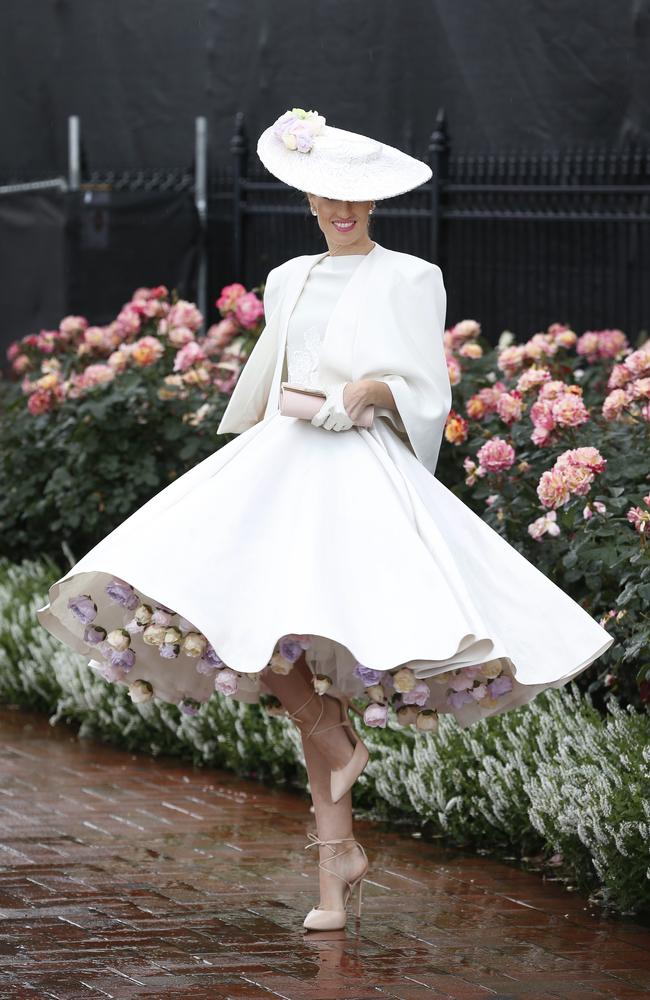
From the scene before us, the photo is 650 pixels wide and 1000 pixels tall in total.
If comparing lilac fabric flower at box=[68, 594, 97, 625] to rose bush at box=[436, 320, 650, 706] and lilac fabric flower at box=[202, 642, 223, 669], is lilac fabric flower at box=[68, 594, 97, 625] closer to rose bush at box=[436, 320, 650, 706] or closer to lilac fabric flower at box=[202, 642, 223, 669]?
lilac fabric flower at box=[202, 642, 223, 669]

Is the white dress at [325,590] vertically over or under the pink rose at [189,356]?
under

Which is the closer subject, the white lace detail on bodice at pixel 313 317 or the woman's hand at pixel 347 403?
the woman's hand at pixel 347 403

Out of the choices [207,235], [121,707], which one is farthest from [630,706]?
[207,235]

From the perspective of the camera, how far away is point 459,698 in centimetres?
424

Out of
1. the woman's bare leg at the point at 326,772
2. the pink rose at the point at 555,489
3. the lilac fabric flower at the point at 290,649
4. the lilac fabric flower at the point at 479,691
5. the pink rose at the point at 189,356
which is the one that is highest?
the pink rose at the point at 189,356

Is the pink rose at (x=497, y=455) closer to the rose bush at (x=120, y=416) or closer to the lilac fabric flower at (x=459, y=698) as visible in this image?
the lilac fabric flower at (x=459, y=698)

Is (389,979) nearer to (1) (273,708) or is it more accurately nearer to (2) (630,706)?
(1) (273,708)

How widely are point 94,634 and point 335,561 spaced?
0.65 meters

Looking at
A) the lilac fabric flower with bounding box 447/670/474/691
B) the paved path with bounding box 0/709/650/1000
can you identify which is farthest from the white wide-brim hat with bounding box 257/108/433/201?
the paved path with bounding box 0/709/650/1000

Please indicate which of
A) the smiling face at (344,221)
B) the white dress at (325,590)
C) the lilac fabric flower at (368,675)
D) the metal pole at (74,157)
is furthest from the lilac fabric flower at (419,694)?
the metal pole at (74,157)

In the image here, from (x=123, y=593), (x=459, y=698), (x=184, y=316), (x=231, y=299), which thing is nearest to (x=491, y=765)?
(x=459, y=698)

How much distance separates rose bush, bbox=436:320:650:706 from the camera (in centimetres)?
533

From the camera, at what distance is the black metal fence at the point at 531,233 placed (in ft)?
29.3

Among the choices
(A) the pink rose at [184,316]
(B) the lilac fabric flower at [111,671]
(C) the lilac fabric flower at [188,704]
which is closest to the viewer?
(B) the lilac fabric flower at [111,671]
